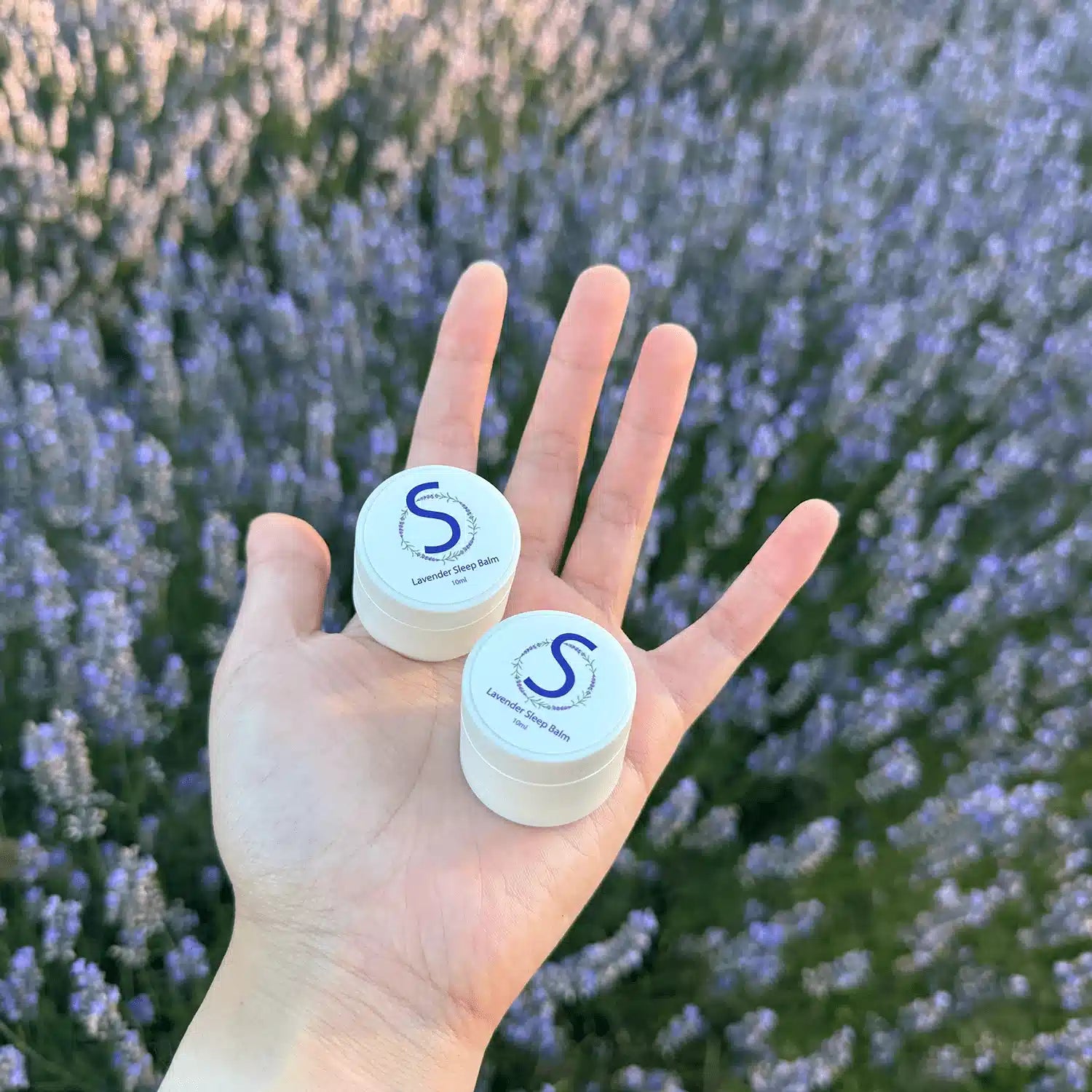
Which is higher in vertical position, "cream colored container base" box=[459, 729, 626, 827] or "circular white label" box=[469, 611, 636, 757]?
"circular white label" box=[469, 611, 636, 757]

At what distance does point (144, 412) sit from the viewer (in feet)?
8.50

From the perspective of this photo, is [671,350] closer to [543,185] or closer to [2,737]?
[543,185]

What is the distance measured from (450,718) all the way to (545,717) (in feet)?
0.91

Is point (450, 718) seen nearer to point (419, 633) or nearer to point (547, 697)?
point (419, 633)

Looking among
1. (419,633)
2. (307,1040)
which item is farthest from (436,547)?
(307,1040)

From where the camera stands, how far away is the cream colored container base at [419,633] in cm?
180

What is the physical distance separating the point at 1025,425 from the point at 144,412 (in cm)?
212

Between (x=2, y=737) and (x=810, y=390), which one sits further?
(x=810, y=390)

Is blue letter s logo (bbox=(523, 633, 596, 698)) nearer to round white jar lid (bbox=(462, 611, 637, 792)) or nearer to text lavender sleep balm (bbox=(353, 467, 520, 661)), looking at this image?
round white jar lid (bbox=(462, 611, 637, 792))

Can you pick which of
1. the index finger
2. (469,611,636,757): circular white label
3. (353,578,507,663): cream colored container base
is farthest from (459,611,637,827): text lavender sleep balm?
the index finger

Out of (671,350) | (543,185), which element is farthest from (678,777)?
(543,185)

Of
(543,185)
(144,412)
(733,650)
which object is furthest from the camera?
(543,185)

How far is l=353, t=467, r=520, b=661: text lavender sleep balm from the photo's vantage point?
1771 mm

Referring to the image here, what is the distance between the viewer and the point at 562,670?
5.53 ft
